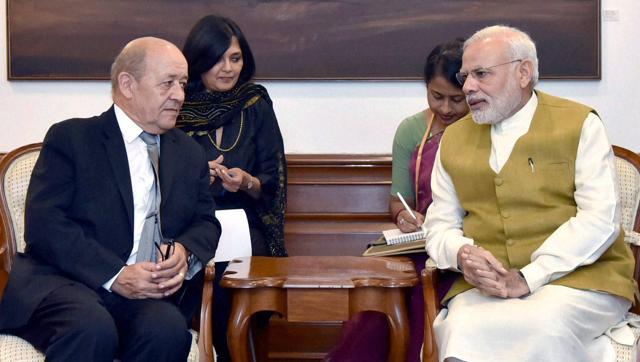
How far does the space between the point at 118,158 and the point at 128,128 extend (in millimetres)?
145

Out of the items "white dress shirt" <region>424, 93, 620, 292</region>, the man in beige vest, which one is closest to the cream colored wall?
the man in beige vest

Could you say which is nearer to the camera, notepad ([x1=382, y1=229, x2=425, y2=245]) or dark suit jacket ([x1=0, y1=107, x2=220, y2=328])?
dark suit jacket ([x1=0, y1=107, x2=220, y2=328])

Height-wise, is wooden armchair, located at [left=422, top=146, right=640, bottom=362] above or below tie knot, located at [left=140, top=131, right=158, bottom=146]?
below

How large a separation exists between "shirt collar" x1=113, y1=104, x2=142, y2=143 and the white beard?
4.03ft

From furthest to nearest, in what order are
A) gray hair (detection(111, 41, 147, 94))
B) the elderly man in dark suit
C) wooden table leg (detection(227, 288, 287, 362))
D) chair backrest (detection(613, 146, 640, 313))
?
chair backrest (detection(613, 146, 640, 313)) < gray hair (detection(111, 41, 147, 94)) < wooden table leg (detection(227, 288, 287, 362)) < the elderly man in dark suit

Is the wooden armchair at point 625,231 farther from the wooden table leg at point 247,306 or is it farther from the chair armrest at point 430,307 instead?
the wooden table leg at point 247,306

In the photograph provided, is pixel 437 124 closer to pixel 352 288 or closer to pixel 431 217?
pixel 431 217

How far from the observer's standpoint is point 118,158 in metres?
3.49

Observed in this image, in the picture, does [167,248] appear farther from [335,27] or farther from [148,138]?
[335,27]

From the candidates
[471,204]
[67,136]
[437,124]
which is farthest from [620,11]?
[67,136]

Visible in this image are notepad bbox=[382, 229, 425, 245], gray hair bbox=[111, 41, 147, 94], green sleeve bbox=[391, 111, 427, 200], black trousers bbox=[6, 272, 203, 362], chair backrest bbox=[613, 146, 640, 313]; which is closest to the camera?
black trousers bbox=[6, 272, 203, 362]

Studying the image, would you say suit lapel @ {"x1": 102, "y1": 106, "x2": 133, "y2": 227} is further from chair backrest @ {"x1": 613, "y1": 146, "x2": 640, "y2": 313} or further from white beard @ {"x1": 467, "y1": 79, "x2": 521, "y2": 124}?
chair backrest @ {"x1": 613, "y1": 146, "x2": 640, "y2": 313}

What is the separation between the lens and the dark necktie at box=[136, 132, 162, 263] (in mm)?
3473

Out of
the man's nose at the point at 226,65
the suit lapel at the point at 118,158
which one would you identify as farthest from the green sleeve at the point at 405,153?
the suit lapel at the point at 118,158
